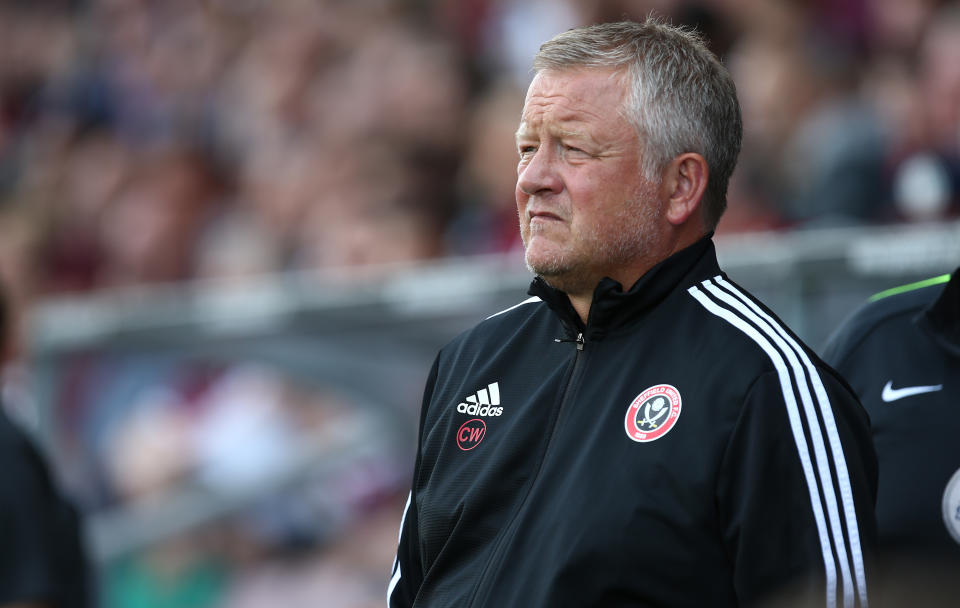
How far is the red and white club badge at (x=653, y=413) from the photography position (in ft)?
6.32

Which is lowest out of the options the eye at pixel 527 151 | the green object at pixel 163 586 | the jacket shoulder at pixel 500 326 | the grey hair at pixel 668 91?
the green object at pixel 163 586

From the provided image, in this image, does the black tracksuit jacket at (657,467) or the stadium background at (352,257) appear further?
the stadium background at (352,257)

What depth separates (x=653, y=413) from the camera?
6.40ft

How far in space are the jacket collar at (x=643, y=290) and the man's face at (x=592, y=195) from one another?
0.06 meters

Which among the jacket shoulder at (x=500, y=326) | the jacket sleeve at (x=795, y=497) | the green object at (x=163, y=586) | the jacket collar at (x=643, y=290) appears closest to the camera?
the jacket sleeve at (x=795, y=497)

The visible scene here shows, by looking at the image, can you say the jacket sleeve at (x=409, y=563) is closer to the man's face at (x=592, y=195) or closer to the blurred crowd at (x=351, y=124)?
the man's face at (x=592, y=195)

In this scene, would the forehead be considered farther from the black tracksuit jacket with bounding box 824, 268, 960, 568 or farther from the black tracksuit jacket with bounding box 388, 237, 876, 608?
the black tracksuit jacket with bounding box 824, 268, 960, 568

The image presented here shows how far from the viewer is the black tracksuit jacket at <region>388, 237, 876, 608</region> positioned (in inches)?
71.4

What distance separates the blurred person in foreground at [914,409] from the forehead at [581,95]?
25.9 inches

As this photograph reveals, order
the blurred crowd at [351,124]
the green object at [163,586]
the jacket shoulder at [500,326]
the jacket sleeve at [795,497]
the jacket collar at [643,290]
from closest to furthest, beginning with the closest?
the jacket sleeve at [795,497]
the jacket collar at [643,290]
the jacket shoulder at [500,326]
the blurred crowd at [351,124]
the green object at [163,586]

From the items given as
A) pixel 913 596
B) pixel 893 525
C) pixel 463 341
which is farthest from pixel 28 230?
pixel 913 596

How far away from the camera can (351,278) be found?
5.09 m

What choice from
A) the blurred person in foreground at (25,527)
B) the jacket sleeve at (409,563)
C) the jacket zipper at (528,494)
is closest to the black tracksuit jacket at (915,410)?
the jacket zipper at (528,494)

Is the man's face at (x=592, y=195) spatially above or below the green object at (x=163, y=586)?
above
